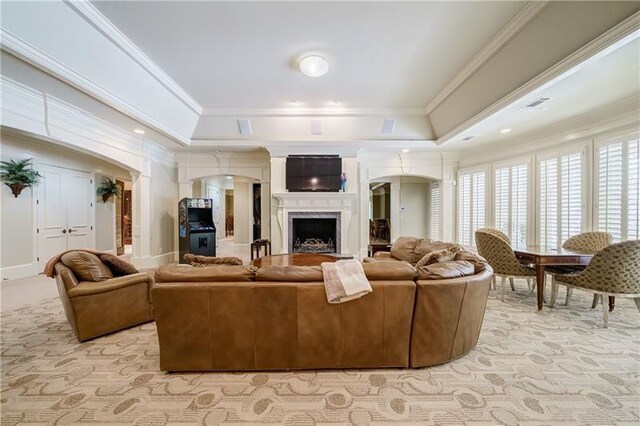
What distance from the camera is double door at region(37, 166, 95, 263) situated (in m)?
5.57

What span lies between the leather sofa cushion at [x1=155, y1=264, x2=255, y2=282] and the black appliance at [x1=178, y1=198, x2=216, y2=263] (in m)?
4.61

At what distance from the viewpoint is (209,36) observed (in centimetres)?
308

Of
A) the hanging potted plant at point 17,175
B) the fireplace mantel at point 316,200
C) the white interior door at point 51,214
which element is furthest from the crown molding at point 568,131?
the white interior door at point 51,214

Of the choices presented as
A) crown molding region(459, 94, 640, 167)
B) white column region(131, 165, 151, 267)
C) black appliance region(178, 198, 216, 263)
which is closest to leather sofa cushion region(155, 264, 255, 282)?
black appliance region(178, 198, 216, 263)

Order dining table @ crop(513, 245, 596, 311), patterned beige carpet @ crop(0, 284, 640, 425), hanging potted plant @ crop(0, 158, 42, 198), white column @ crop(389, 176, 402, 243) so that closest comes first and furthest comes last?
1. patterned beige carpet @ crop(0, 284, 640, 425)
2. dining table @ crop(513, 245, 596, 311)
3. hanging potted plant @ crop(0, 158, 42, 198)
4. white column @ crop(389, 176, 402, 243)

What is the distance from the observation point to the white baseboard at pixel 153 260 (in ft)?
19.4

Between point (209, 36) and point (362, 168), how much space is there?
4.44 meters

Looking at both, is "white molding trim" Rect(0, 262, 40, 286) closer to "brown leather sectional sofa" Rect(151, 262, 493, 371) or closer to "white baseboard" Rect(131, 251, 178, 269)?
"white baseboard" Rect(131, 251, 178, 269)

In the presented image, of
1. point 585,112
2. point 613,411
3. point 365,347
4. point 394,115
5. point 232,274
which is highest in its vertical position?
point 394,115

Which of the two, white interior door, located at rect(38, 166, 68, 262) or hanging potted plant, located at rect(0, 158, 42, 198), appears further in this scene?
white interior door, located at rect(38, 166, 68, 262)

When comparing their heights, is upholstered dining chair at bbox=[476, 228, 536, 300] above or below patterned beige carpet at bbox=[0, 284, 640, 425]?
above

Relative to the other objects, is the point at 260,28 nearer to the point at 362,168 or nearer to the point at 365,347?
the point at 365,347

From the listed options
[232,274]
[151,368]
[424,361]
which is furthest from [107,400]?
[424,361]

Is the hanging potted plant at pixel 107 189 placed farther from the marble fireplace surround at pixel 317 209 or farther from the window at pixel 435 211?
the window at pixel 435 211
